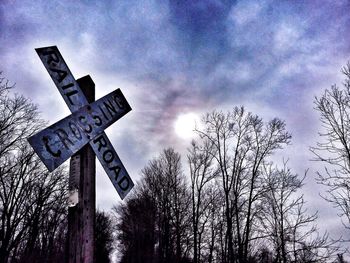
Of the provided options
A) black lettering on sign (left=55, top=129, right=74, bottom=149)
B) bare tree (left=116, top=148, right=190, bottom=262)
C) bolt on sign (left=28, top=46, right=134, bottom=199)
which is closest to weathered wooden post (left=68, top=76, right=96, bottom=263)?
bolt on sign (left=28, top=46, right=134, bottom=199)

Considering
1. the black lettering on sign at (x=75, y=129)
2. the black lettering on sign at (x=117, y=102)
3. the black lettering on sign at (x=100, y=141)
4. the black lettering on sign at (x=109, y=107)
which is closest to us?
the black lettering on sign at (x=75, y=129)

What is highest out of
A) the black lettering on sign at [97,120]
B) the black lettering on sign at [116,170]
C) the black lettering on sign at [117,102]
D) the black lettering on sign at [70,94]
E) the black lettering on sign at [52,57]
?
the black lettering on sign at [52,57]

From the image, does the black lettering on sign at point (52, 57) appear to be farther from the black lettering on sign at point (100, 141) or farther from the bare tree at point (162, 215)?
the bare tree at point (162, 215)

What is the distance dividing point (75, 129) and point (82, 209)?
0.65 meters

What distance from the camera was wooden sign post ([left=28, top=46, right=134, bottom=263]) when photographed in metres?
2.14

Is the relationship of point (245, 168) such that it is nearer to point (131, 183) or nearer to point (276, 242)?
point (276, 242)

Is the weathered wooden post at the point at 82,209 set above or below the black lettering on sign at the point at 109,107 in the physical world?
below

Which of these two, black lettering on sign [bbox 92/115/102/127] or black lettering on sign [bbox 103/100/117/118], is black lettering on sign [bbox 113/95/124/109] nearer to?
black lettering on sign [bbox 103/100/117/118]

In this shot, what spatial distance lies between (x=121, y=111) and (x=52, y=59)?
2.60 ft

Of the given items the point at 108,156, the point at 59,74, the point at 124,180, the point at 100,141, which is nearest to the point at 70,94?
the point at 59,74

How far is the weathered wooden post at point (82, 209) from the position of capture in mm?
2197

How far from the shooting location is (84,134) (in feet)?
7.93

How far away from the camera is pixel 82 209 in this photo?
231 cm

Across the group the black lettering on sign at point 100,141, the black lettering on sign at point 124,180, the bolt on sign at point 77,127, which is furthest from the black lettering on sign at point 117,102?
the black lettering on sign at point 124,180
